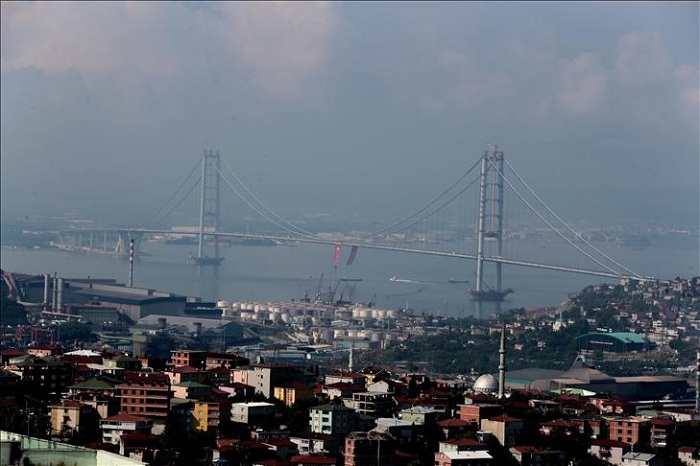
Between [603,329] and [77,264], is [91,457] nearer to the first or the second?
[603,329]

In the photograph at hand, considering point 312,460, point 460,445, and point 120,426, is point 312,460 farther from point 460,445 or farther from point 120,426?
point 120,426

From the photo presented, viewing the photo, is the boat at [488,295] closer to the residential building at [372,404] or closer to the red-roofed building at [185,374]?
the red-roofed building at [185,374]

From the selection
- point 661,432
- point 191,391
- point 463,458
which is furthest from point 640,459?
point 191,391

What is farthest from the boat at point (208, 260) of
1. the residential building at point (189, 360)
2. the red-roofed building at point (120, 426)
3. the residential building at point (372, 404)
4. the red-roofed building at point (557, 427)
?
the red-roofed building at point (120, 426)

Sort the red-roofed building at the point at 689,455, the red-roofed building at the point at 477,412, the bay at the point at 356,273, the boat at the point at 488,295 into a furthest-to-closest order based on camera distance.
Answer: the bay at the point at 356,273
the boat at the point at 488,295
the red-roofed building at the point at 477,412
the red-roofed building at the point at 689,455

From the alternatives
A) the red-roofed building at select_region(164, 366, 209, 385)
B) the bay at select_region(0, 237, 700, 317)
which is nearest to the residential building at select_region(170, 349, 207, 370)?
the red-roofed building at select_region(164, 366, 209, 385)

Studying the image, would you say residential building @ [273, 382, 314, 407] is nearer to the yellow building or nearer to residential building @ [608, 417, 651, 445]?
the yellow building
